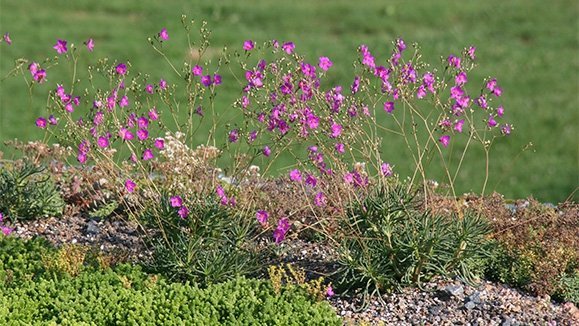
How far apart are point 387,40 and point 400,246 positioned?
9138 mm

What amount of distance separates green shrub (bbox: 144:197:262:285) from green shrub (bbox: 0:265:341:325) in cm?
14

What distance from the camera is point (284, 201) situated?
611 centimetres

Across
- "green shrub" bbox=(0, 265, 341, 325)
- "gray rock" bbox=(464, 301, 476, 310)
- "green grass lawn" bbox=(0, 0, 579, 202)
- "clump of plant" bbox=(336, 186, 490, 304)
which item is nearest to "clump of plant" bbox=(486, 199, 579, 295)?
"clump of plant" bbox=(336, 186, 490, 304)

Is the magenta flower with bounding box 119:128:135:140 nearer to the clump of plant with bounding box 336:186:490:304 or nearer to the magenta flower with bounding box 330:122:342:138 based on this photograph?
the magenta flower with bounding box 330:122:342:138

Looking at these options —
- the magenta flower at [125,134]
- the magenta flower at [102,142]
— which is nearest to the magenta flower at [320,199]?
the magenta flower at [125,134]

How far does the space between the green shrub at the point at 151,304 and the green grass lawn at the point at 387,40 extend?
211 inches

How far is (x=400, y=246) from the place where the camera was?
5145mm

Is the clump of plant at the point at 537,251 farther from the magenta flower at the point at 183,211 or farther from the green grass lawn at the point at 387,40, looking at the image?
the green grass lawn at the point at 387,40

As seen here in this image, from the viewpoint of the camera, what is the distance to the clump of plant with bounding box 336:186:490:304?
5129 millimetres

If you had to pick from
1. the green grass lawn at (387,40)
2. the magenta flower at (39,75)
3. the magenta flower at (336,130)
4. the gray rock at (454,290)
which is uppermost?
the green grass lawn at (387,40)

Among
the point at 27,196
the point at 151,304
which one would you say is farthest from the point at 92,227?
the point at 151,304

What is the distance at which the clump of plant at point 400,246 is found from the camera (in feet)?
16.8

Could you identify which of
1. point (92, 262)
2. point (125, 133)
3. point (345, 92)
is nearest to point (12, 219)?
point (92, 262)

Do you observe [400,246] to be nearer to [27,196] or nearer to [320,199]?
[320,199]
